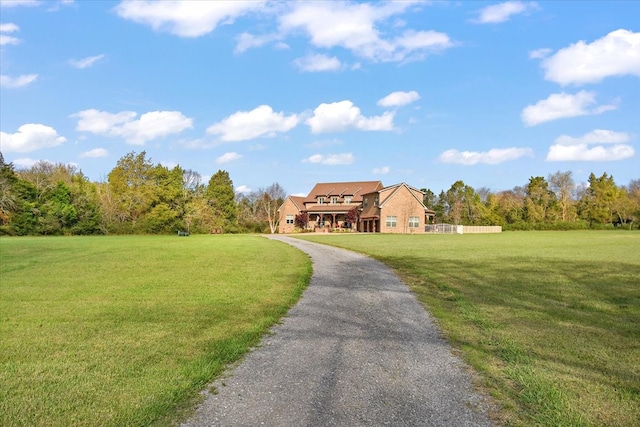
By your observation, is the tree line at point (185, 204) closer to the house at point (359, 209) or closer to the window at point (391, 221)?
the house at point (359, 209)

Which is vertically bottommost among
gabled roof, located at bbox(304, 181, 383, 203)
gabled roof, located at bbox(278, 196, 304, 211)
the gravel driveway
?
the gravel driveway

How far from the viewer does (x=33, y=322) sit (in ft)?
25.3

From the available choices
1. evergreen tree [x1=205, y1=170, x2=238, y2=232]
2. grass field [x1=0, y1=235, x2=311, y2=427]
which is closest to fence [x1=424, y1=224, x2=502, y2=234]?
evergreen tree [x1=205, y1=170, x2=238, y2=232]

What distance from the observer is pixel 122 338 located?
6527mm

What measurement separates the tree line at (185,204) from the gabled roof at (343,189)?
9.96m

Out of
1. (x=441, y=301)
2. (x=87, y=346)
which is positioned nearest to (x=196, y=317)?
(x=87, y=346)

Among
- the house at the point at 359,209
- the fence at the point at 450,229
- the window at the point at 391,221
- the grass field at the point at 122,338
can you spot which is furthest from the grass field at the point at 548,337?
the fence at the point at 450,229

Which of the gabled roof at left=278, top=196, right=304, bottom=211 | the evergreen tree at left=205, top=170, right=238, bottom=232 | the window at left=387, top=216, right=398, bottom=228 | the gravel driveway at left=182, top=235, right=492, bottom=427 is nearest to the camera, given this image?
the gravel driveway at left=182, top=235, right=492, bottom=427

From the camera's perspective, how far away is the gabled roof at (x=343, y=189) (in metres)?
73.1

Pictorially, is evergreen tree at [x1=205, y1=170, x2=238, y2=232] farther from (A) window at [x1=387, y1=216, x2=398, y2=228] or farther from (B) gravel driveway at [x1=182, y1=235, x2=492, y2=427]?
(B) gravel driveway at [x1=182, y1=235, x2=492, y2=427]

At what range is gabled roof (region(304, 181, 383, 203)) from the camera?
7312 centimetres

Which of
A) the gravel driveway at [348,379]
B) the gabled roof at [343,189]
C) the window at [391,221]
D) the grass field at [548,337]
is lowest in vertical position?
the grass field at [548,337]

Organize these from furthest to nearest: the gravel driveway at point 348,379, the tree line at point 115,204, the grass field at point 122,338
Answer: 1. the tree line at point 115,204
2. the grass field at point 122,338
3. the gravel driveway at point 348,379

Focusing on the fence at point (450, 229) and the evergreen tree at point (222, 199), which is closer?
the fence at point (450, 229)
